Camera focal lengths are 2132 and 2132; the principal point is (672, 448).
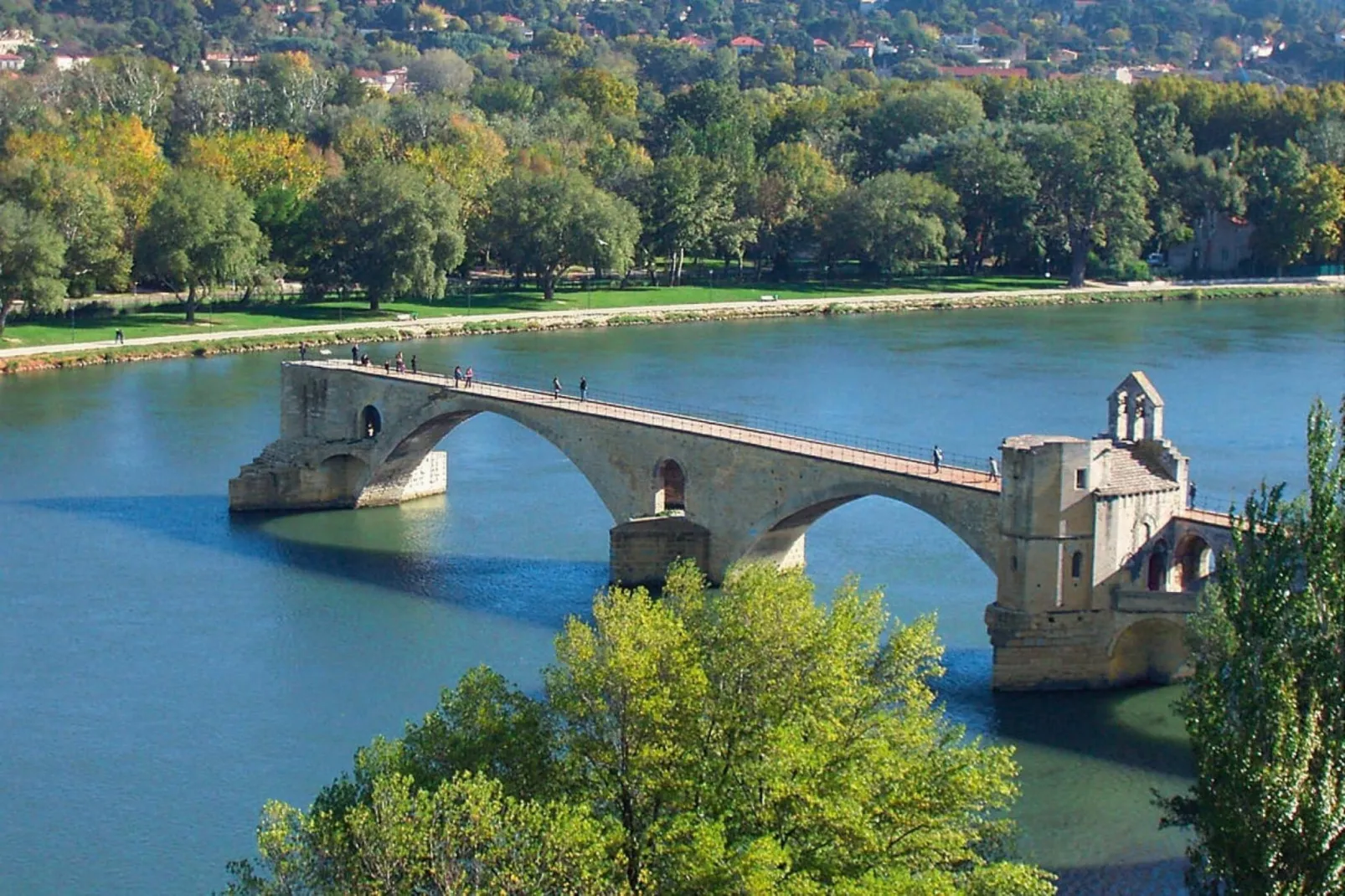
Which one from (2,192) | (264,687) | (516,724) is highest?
(2,192)

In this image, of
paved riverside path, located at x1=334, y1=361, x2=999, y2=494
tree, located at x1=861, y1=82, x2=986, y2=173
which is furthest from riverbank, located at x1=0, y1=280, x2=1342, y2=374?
paved riverside path, located at x1=334, y1=361, x2=999, y2=494

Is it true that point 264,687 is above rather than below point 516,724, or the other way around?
below

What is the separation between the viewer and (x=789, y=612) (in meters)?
26.9

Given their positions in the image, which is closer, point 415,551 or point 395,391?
point 415,551

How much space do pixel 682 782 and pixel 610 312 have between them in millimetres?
77482

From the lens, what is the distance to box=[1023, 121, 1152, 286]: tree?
112 meters

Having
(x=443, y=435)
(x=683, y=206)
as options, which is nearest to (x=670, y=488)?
(x=443, y=435)

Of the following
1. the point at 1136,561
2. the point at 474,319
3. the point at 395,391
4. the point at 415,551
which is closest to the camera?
the point at 1136,561

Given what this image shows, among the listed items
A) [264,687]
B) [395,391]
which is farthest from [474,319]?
[264,687]

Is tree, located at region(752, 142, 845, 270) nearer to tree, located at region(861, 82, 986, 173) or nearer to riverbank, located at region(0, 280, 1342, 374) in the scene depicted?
riverbank, located at region(0, 280, 1342, 374)

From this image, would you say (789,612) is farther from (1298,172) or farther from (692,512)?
(1298,172)

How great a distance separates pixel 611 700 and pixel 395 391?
31027mm

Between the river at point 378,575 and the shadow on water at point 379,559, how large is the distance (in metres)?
0.13

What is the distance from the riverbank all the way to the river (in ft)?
6.74
